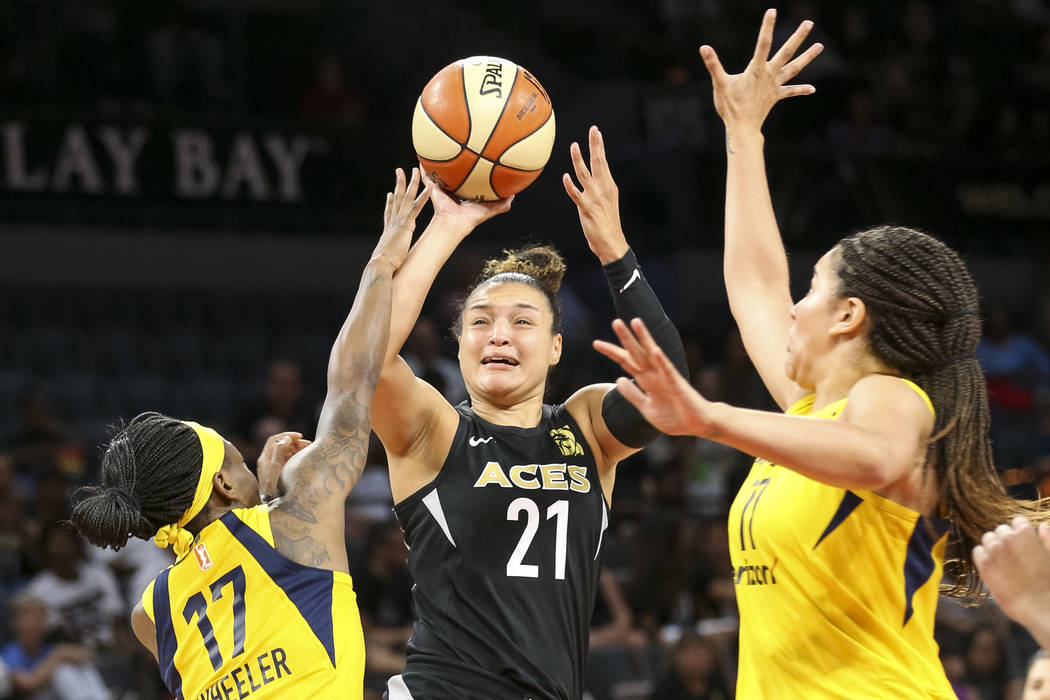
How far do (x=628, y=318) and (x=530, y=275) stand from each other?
0.43 meters

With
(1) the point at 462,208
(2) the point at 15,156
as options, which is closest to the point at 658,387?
(1) the point at 462,208

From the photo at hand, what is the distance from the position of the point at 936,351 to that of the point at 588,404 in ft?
4.71

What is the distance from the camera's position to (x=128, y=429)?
11.3 ft

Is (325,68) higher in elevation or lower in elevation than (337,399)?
higher

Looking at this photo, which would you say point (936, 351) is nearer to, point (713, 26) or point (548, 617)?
point (548, 617)

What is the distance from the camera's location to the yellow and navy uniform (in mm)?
2865

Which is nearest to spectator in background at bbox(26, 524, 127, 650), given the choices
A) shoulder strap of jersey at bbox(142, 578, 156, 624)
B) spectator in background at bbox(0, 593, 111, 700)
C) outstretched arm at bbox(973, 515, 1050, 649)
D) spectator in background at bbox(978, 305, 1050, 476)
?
spectator in background at bbox(0, 593, 111, 700)

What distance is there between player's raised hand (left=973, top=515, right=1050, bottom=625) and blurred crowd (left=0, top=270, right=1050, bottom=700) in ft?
18.3

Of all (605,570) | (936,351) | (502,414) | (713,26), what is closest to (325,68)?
(713,26)

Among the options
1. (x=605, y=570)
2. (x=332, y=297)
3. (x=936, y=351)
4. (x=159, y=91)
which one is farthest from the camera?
(x=332, y=297)

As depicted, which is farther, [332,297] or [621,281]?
[332,297]

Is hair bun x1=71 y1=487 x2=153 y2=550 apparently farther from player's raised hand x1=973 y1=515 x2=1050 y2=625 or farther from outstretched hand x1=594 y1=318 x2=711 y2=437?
player's raised hand x1=973 y1=515 x2=1050 y2=625

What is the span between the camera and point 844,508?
2875 millimetres

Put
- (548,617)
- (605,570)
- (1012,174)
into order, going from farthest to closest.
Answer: (1012,174), (605,570), (548,617)
